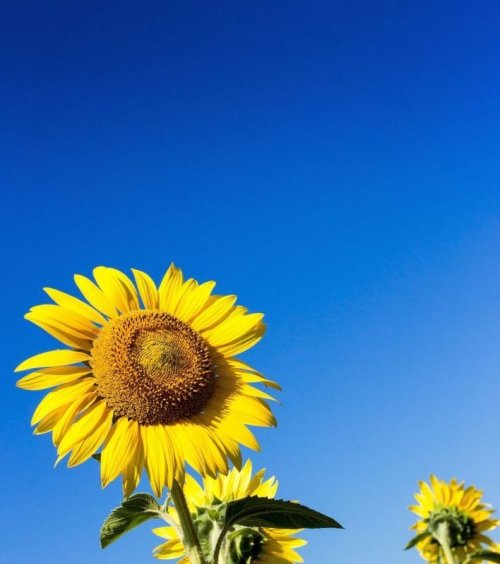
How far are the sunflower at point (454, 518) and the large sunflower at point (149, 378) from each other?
6977 millimetres

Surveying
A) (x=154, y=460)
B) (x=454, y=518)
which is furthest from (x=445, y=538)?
(x=154, y=460)

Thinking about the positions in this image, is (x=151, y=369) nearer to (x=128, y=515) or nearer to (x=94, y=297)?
(x=94, y=297)

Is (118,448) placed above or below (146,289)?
below

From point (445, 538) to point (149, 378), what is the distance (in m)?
7.46

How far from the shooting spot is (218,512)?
16.8ft

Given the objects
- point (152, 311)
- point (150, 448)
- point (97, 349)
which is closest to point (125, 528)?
point (150, 448)

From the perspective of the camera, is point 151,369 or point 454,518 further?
point 454,518

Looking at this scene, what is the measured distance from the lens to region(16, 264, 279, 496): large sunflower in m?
4.10

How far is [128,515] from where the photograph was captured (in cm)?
387

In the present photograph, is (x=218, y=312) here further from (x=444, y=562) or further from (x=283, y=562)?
(x=444, y=562)

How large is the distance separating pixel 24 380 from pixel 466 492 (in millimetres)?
8457

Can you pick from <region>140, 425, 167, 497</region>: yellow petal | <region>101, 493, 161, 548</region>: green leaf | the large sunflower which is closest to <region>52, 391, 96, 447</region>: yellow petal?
the large sunflower

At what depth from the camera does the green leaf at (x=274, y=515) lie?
360cm

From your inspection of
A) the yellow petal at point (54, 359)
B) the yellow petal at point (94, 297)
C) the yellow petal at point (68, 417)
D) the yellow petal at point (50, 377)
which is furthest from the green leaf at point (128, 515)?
the yellow petal at point (94, 297)
